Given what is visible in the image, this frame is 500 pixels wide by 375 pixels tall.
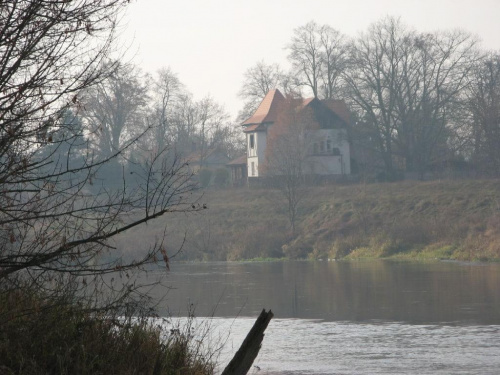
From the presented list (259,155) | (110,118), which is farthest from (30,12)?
(259,155)

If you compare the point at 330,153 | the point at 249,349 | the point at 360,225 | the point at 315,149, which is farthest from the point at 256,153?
the point at 249,349

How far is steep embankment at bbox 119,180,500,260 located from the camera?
165ft

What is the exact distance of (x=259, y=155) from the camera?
278 feet

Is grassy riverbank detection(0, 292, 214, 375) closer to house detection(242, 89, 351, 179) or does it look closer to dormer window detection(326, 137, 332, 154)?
house detection(242, 89, 351, 179)

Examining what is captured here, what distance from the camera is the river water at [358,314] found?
16562mm

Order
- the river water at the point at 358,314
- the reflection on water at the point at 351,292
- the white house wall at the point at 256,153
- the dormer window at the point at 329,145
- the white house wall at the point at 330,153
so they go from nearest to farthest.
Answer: the river water at the point at 358,314
the reflection on water at the point at 351,292
the white house wall at the point at 330,153
the dormer window at the point at 329,145
the white house wall at the point at 256,153

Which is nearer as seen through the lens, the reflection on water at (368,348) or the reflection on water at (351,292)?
the reflection on water at (368,348)

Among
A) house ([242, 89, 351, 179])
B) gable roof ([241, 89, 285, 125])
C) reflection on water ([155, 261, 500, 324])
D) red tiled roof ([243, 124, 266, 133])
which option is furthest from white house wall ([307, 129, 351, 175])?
reflection on water ([155, 261, 500, 324])

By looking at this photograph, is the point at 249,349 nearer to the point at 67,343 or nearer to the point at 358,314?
the point at 67,343

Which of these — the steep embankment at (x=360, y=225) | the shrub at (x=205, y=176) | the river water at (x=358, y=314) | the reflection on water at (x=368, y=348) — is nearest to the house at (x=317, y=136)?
the shrub at (x=205, y=176)

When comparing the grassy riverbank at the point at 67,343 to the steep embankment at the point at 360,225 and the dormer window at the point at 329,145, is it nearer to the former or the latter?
the steep embankment at the point at 360,225

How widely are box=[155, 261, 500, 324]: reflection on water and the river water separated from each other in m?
0.03

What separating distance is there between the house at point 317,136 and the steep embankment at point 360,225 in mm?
9038

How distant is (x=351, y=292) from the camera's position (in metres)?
30.4
